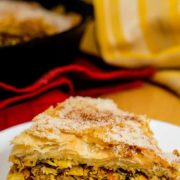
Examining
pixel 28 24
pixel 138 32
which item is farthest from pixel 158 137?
pixel 28 24

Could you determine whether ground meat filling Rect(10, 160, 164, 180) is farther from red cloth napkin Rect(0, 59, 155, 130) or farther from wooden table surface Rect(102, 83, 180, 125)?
wooden table surface Rect(102, 83, 180, 125)

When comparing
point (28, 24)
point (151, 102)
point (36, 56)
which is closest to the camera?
point (36, 56)

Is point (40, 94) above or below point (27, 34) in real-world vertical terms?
below

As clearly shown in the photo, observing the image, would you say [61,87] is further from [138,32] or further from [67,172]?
[67,172]

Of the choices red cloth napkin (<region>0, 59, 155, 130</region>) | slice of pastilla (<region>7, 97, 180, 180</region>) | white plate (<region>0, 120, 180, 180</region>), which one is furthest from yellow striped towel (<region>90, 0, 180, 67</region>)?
slice of pastilla (<region>7, 97, 180, 180</region>)

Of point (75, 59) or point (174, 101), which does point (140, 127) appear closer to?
point (174, 101)

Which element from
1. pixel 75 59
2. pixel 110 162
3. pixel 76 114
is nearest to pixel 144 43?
pixel 75 59
